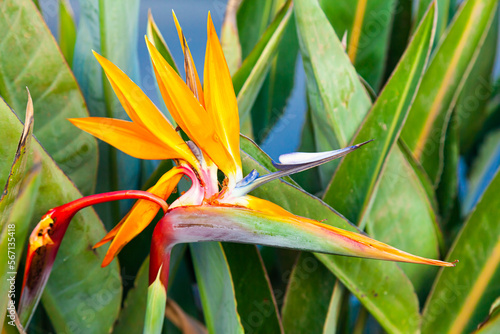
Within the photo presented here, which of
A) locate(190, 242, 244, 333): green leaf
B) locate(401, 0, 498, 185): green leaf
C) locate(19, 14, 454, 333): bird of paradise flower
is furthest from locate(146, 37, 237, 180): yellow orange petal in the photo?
locate(401, 0, 498, 185): green leaf

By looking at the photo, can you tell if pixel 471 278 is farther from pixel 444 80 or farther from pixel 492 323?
pixel 444 80

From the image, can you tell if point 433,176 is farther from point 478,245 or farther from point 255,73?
point 255,73

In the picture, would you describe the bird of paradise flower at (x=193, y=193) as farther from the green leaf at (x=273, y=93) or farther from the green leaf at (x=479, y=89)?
the green leaf at (x=479, y=89)

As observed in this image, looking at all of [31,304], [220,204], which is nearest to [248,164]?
[220,204]

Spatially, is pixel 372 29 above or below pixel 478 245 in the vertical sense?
above

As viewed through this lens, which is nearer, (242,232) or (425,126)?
(242,232)

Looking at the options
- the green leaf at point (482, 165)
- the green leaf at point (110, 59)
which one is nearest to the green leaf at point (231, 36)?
the green leaf at point (110, 59)

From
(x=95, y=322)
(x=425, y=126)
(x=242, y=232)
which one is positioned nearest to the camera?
(x=242, y=232)
